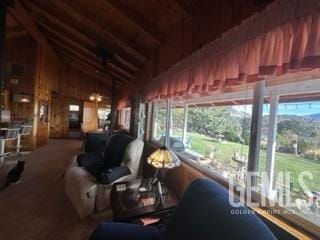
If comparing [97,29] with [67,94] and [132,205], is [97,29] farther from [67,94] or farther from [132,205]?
[67,94]

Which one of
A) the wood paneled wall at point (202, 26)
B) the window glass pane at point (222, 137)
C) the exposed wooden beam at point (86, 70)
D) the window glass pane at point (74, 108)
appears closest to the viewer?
the wood paneled wall at point (202, 26)

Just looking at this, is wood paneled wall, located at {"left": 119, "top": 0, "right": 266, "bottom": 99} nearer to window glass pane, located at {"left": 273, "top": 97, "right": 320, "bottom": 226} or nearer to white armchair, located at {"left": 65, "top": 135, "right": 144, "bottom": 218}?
window glass pane, located at {"left": 273, "top": 97, "right": 320, "bottom": 226}

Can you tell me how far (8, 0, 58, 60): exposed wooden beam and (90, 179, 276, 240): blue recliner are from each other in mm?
5241

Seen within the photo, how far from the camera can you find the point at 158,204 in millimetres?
1952

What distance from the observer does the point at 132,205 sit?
1935 millimetres

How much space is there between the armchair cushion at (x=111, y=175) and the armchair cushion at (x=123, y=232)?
48.7 inches

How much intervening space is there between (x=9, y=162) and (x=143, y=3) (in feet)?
16.1

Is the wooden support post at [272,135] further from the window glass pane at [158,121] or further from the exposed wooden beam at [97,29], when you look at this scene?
the exposed wooden beam at [97,29]

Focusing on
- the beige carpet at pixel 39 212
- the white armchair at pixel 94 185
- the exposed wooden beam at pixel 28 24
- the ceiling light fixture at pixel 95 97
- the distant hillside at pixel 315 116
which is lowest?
the beige carpet at pixel 39 212

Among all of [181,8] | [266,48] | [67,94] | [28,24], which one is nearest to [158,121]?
[181,8]

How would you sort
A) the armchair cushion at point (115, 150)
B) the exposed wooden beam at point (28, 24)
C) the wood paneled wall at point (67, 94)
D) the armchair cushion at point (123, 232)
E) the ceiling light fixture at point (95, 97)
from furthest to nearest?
1. the wood paneled wall at point (67, 94)
2. the ceiling light fixture at point (95, 97)
3. the exposed wooden beam at point (28, 24)
4. the armchair cushion at point (115, 150)
5. the armchair cushion at point (123, 232)

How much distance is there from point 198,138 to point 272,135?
1.26 m

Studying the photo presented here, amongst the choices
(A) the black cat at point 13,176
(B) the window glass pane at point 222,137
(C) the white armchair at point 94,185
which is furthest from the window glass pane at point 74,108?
(B) the window glass pane at point 222,137

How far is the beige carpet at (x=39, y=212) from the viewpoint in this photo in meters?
2.37
